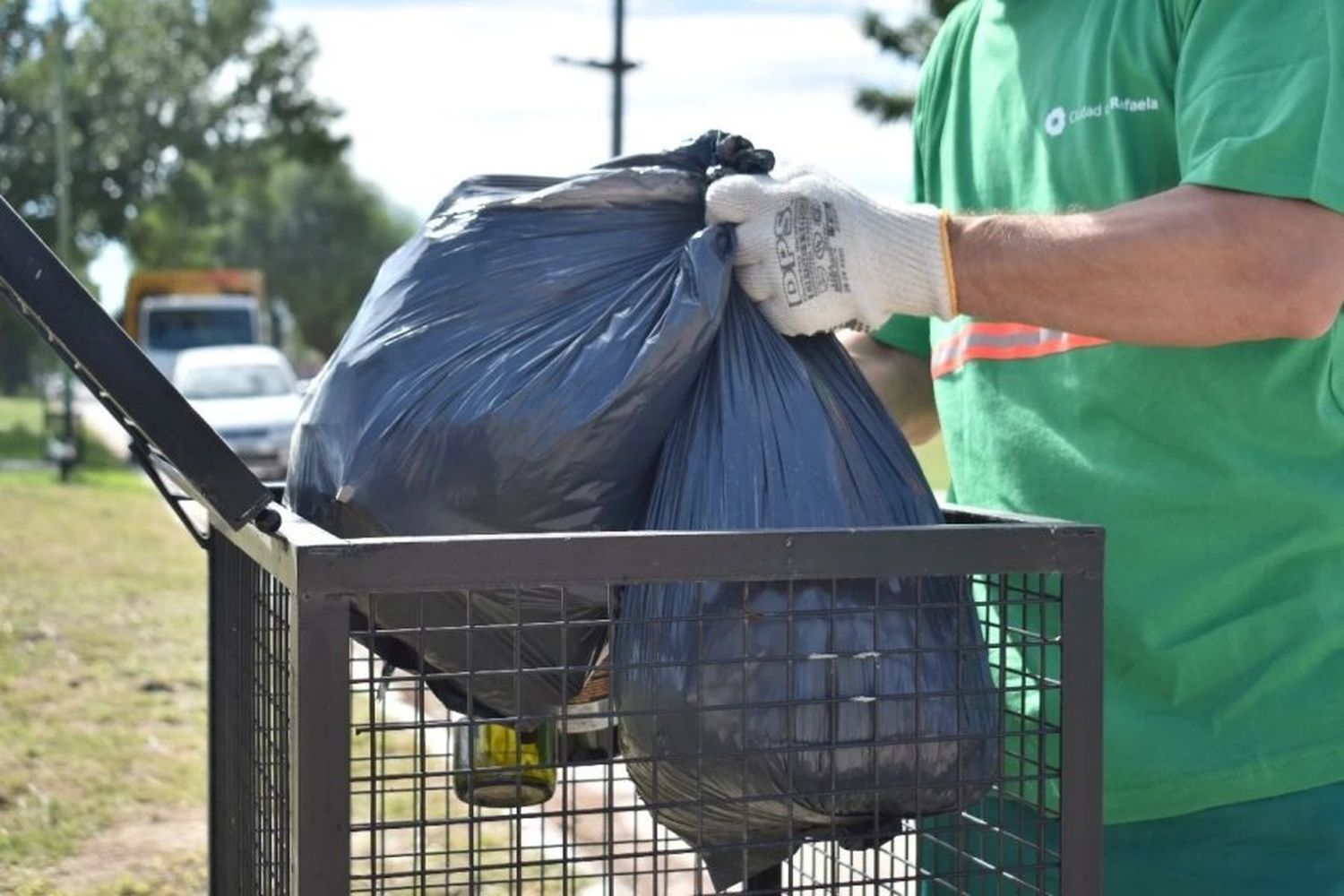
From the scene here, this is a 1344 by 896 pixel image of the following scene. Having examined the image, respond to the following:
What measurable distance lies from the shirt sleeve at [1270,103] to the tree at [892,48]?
125 feet

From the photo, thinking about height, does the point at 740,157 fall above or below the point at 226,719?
above

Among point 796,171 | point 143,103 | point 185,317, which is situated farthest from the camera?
point 143,103

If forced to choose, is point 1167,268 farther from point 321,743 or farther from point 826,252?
point 321,743

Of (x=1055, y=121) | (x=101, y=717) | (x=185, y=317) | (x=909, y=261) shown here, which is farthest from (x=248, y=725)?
(x=185, y=317)

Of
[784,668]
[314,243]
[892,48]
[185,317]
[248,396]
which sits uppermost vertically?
[892,48]

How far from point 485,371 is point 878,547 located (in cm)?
38

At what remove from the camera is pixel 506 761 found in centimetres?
172

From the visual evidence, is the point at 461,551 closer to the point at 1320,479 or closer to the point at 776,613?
the point at 776,613

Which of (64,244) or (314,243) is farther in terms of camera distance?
(314,243)

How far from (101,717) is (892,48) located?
1424 inches

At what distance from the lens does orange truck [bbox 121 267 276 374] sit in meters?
25.5

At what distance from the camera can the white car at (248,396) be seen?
18734 millimetres

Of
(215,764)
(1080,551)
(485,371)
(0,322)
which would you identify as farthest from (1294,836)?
(0,322)

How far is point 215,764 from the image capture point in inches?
76.7
